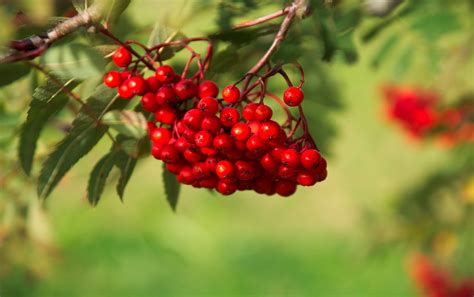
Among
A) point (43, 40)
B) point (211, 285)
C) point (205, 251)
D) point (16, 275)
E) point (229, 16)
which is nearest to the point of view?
point (43, 40)

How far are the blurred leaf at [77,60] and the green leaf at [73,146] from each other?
0.29ft

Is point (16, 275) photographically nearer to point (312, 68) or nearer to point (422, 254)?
point (422, 254)

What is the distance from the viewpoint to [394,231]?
2383mm

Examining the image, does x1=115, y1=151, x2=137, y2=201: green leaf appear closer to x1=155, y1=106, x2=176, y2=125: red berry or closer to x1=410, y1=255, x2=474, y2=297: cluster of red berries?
x1=155, y1=106, x2=176, y2=125: red berry

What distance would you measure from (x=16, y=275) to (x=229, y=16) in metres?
2.66

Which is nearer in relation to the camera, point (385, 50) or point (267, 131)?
point (267, 131)

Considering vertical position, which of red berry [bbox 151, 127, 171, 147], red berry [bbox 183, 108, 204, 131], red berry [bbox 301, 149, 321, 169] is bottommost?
red berry [bbox 301, 149, 321, 169]

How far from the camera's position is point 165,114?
868 millimetres

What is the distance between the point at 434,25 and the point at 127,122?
94 cm

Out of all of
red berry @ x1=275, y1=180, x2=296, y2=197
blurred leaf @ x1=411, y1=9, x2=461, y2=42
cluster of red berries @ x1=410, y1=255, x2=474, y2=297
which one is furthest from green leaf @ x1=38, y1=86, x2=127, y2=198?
cluster of red berries @ x1=410, y1=255, x2=474, y2=297

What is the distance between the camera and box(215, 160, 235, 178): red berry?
0.83m

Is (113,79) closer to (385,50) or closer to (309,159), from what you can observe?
(309,159)

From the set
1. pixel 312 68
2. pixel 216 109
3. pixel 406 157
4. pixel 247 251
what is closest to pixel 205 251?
pixel 247 251

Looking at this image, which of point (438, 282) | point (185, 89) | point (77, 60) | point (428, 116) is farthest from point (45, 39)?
point (438, 282)
